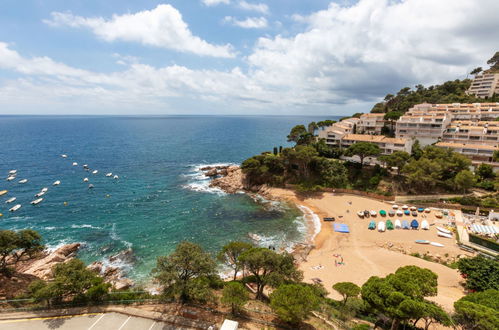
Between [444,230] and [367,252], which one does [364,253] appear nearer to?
[367,252]

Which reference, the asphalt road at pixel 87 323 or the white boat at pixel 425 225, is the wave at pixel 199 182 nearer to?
the asphalt road at pixel 87 323

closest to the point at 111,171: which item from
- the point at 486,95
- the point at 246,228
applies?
the point at 246,228

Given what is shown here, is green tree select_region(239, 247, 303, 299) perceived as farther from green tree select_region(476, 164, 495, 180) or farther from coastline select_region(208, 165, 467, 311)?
green tree select_region(476, 164, 495, 180)

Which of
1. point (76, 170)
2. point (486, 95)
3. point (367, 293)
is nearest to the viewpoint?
point (367, 293)

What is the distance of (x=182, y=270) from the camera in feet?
73.4

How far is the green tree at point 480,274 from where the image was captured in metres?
27.6

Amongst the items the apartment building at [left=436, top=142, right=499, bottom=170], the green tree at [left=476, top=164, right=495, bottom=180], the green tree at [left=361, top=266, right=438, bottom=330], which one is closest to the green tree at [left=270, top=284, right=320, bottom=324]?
the green tree at [left=361, top=266, right=438, bottom=330]

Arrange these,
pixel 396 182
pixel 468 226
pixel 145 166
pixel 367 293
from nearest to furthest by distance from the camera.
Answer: pixel 367 293 < pixel 468 226 < pixel 396 182 < pixel 145 166

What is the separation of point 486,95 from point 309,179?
11498 cm

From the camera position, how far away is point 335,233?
151 ft

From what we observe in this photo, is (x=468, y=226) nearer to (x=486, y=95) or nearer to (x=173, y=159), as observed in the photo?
(x=173, y=159)

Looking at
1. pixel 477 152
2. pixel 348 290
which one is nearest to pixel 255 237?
pixel 348 290

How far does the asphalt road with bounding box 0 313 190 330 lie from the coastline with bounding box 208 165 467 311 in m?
21.7

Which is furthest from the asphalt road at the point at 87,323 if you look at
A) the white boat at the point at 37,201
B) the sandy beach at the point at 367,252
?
the white boat at the point at 37,201
